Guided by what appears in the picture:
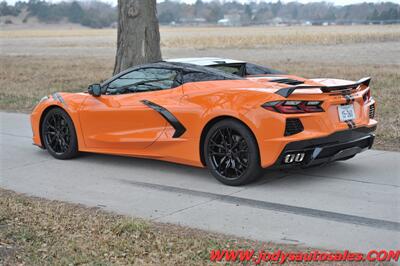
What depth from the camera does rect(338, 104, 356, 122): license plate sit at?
657 centimetres

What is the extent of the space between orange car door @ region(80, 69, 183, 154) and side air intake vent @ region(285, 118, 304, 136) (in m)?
1.42

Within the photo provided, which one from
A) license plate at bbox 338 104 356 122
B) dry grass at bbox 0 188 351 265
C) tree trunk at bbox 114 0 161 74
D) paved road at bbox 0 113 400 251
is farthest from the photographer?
tree trunk at bbox 114 0 161 74

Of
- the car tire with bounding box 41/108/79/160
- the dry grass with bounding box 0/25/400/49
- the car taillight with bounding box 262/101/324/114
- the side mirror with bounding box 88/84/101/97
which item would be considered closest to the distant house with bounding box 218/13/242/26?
the dry grass with bounding box 0/25/400/49

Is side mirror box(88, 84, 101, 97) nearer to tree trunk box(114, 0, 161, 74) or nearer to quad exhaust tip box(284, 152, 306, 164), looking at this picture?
quad exhaust tip box(284, 152, 306, 164)

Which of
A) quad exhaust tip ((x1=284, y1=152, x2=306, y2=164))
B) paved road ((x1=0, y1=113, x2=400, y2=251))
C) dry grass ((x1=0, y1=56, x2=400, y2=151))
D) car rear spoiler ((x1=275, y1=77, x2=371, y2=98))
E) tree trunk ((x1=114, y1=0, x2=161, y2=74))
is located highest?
tree trunk ((x1=114, y1=0, x2=161, y2=74))

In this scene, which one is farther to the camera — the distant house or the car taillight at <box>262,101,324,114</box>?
the distant house

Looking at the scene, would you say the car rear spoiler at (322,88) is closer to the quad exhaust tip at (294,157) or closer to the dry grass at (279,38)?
the quad exhaust tip at (294,157)

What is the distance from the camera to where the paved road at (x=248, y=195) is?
5230mm

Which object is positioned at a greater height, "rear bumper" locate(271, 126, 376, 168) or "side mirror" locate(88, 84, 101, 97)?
"side mirror" locate(88, 84, 101, 97)

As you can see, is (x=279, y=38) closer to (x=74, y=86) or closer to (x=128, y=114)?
(x=74, y=86)

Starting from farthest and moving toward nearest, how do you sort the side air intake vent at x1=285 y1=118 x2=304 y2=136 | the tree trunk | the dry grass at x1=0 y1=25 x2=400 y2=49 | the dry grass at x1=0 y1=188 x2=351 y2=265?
the dry grass at x1=0 y1=25 x2=400 y2=49 < the tree trunk < the side air intake vent at x1=285 y1=118 x2=304 y2=136 < the dry grass at x1=0 y1=188 x2=351 y2=265

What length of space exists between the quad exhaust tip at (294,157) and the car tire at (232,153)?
0.96ft

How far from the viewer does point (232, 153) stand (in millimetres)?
6586

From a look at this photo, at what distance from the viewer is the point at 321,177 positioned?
22.9 ft
